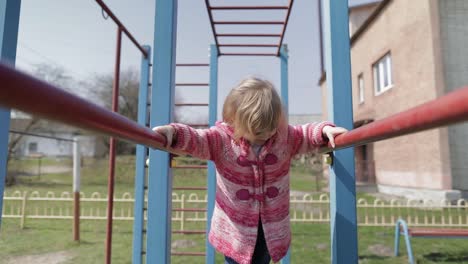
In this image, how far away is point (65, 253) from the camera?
12.8ft

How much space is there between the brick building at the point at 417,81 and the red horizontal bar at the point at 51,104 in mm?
7046

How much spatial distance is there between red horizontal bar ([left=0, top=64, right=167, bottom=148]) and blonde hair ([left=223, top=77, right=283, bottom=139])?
0.55 meters

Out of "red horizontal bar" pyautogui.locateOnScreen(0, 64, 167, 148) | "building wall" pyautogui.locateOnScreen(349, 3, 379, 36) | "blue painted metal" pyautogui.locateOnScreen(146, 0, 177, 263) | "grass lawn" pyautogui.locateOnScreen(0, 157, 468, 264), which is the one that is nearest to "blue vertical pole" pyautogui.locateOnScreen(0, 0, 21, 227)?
"blue painted metal" pyautogui.locateOnScreen(146, 0, 177, 263)

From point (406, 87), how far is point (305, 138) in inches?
293

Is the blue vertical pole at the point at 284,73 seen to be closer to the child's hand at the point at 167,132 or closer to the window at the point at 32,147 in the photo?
the child's hand at the point at 167,132

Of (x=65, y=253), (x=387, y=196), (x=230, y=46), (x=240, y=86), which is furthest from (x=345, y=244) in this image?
(x=387, y=196)

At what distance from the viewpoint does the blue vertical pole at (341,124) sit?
1247 mm

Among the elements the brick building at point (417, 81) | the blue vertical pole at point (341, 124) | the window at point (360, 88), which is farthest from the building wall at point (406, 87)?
the blue vertical pole at point (341, 124)

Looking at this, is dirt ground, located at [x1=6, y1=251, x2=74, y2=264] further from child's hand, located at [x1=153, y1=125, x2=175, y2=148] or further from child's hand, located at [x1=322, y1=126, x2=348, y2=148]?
child's hand, located at [x1=322, y1=126, x2=348, y2=148]

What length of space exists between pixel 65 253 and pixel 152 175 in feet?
10.9

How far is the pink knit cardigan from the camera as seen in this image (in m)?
1.21

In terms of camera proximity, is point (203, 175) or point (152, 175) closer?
point (152, 175)

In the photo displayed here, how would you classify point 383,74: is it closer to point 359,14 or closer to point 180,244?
point 359,14

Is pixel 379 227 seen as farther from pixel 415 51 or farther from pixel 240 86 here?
pixel 240 86
